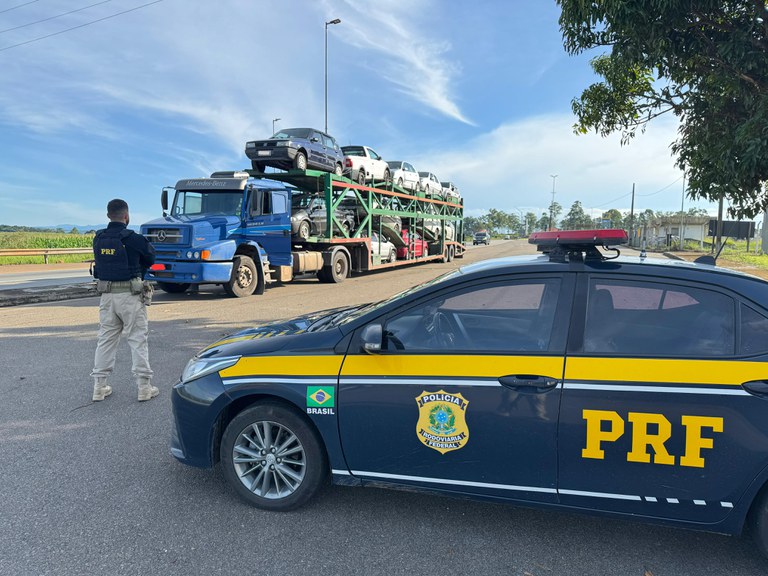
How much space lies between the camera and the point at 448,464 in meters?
2.55

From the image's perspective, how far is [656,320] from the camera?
2.47 meters

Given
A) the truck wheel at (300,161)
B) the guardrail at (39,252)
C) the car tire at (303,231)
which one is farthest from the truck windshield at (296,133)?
the guardrail at (39,252)

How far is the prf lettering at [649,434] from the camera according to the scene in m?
2.23

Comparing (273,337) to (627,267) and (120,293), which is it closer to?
(627,267)

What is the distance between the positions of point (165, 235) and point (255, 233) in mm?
2094

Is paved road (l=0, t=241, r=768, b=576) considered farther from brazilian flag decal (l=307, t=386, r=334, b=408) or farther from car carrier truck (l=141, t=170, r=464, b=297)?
car carrier truck (l=141, t=170, r=464, b=297)

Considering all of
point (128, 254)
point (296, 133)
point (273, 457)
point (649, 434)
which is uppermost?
point (296, 133)

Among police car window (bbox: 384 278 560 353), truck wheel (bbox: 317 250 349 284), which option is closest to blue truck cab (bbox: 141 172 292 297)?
truck wheel (bbox: 317 250 349 284)

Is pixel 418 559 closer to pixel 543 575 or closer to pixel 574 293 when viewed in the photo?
pixel 543 575

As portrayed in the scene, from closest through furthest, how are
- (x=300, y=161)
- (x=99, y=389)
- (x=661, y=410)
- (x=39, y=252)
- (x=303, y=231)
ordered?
(x=661, y=410)
(x=99, y=389)
(x=300, y=161)
(x=303, y=231)
(x=39, y=252)

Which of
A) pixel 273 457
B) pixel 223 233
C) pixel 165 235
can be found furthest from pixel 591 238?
pixel 165 235

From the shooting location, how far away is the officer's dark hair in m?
4.52

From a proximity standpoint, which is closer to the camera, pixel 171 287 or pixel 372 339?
pixel 372 339

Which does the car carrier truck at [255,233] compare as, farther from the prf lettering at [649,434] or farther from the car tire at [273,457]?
the prf lettering at [649,434]
